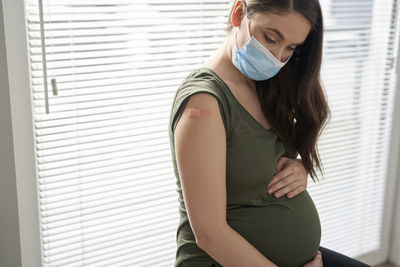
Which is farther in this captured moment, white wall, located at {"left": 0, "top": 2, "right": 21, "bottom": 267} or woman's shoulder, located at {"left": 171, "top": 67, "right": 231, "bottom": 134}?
white wall, located at {"left": 0, "top": 2, "right": 21, "bottom": 267}

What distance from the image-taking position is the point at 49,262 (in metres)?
1.54

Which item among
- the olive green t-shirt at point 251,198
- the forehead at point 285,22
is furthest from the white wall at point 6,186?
the forehead at point 285,22

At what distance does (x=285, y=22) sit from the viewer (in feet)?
3.77

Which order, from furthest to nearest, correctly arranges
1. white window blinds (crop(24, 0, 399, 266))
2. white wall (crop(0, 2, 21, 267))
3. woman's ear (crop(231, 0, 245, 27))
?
1. white window blinds (crop(24, 0, 399, 266))
2. white wall (crop(0, 2, 21, 267))
3. woman's ear (crop(231, 0, 245, 27))

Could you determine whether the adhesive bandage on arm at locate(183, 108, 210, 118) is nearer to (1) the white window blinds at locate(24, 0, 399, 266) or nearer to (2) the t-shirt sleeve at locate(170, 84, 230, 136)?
(2) the t-shirt sleeve at locate(170, 84, 230, 136)

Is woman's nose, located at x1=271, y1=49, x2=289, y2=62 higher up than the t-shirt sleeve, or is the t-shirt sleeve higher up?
woman's nose, located at x1=271, y1=49, x2=289, y2=62

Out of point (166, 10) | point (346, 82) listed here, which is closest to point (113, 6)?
point (166, 10)

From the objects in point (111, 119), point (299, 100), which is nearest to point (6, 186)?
point (111, 119)

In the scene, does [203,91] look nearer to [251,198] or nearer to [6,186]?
[251,198]

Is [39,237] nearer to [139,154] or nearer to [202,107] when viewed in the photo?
[139,154]

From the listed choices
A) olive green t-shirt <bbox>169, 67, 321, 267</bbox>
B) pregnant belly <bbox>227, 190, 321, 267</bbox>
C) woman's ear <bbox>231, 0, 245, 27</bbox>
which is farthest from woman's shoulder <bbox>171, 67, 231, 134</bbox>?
pregnant belly <bbox>227, 190, 321, 267</bbox>

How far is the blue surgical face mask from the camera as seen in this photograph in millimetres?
1175

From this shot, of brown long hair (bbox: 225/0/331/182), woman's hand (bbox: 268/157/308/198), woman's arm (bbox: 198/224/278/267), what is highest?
brown long hair (bbox: 225/0/331/182)

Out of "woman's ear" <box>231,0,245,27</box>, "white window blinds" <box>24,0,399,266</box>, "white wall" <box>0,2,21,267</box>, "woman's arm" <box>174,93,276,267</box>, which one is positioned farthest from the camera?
"white window blinds" <box>24,0,399,266</box>
